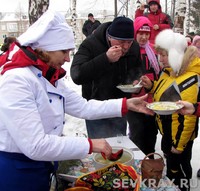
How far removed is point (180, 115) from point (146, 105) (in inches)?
17.2

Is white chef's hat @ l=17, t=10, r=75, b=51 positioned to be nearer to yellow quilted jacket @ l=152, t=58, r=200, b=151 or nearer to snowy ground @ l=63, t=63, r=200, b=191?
yellow quilted jacket @ l=152, t=58, r=200, b=151

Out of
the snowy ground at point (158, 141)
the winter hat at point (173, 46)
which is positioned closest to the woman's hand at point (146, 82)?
the winter hat at point (173, 46)

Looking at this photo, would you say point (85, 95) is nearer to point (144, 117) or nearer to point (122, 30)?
point (122, 30)

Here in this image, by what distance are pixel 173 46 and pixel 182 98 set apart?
54 cm

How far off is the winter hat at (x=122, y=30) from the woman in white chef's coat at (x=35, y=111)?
0.97 meters

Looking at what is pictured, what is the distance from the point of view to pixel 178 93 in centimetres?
246

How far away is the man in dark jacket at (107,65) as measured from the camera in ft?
8.05

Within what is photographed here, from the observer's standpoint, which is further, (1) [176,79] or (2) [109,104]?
(1) [176,79]

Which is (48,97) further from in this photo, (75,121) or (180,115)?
(75,121)

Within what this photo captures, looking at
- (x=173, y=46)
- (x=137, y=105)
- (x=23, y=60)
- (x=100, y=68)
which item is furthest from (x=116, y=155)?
(x=173, y=46)

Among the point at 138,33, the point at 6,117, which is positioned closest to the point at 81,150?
the point at 6,117

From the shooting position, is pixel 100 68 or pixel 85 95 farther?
pixel 85 95

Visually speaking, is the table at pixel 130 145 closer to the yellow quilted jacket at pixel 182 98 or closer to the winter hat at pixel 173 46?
the yellow quilted jacket at pixel 182 98

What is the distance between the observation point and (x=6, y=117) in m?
1.34
